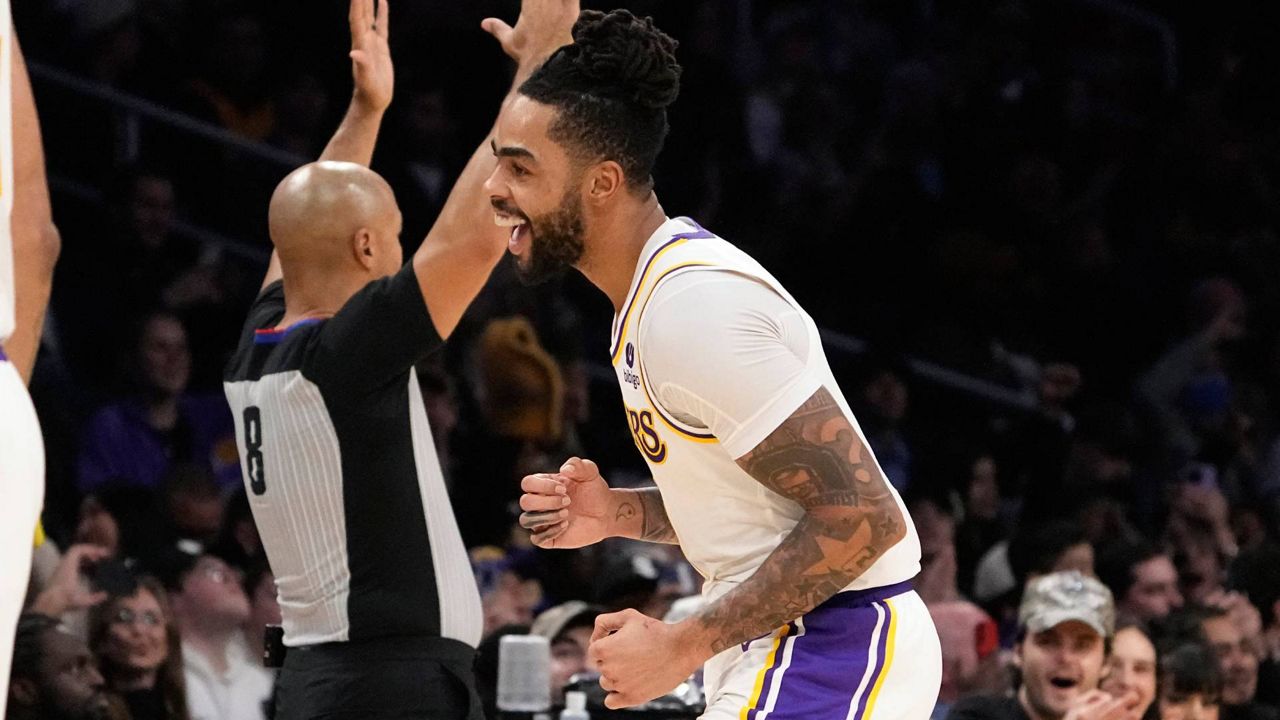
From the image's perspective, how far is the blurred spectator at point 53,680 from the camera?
18.4 ft

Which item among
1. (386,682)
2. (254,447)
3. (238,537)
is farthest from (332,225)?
(238,537)

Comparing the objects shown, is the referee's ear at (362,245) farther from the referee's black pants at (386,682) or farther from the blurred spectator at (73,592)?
the blurred spectator at (73,592)

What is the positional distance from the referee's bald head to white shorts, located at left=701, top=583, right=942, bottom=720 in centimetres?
164

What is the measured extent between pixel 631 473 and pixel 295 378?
4483mm

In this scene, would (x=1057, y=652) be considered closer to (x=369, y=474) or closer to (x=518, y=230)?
(x=369, y=474)

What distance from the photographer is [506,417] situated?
8289 mm

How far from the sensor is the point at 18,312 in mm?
2898

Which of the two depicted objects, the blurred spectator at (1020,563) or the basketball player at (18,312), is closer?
the basketball player at (18,312)

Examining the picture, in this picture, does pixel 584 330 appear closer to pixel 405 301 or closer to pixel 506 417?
pixel 506 417

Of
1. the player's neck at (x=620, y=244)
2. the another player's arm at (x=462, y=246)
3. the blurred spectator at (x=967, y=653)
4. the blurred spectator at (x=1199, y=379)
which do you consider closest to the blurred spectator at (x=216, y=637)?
the blurred spectator at (x=967, y=653)

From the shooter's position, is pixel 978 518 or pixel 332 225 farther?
pixel 978 518

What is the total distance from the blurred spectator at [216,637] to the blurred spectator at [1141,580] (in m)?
3.40

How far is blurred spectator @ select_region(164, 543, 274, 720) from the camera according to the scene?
21.0ft

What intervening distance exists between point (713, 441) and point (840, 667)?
0.42 metres
